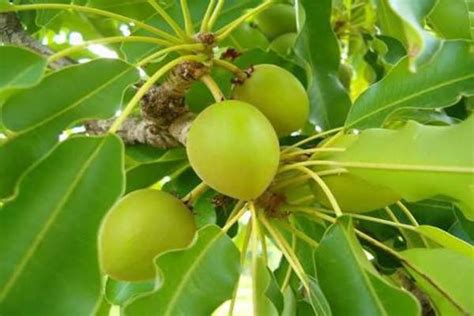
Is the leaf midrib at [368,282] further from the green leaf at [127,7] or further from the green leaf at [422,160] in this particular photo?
the green leaf at [127,7]

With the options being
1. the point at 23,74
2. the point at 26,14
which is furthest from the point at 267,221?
the point at 26,14

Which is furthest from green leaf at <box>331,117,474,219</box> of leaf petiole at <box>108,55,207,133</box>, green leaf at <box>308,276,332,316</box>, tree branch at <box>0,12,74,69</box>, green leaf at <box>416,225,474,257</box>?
tree branch at <box>0,12,74,69</box>

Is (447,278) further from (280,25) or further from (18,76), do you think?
(280,25)

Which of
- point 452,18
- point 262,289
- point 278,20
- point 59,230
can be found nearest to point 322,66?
point 452,18

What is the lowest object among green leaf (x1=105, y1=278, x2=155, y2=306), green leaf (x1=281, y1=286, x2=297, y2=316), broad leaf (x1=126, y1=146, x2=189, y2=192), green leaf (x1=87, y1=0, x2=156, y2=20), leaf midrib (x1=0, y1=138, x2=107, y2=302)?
green leaf (x1=105, y1=278, x2=155, y2=306)

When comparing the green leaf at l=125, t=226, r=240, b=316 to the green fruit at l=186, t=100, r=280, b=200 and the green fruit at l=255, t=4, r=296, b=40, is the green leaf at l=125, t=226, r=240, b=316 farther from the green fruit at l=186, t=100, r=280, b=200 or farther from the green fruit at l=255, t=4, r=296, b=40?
the green fruit at l=255, t=4, r=296, b=40

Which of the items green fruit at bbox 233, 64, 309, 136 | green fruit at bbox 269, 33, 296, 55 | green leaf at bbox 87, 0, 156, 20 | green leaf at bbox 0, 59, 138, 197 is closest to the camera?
green leaf at bbox 0, 59, 138, 197
